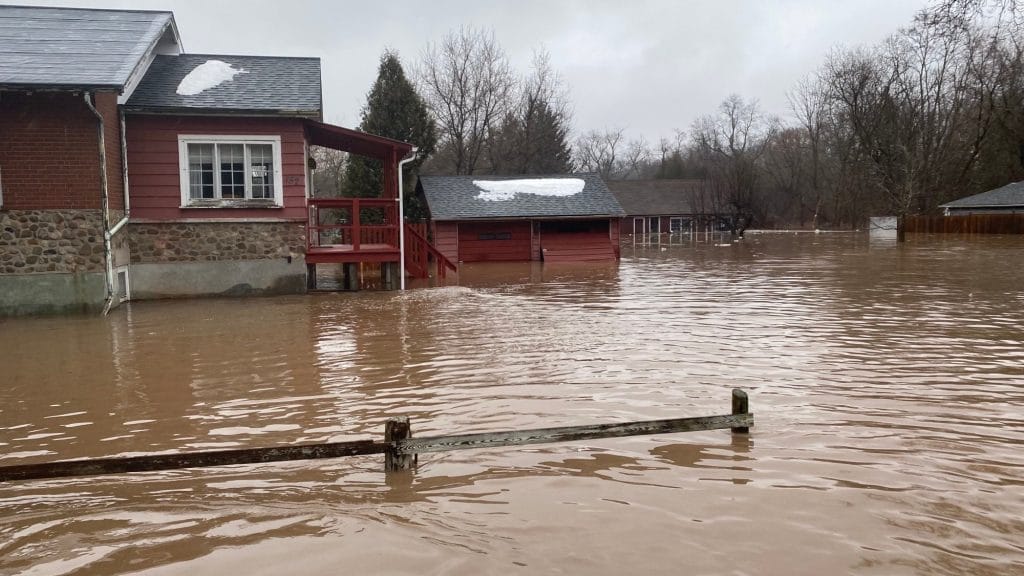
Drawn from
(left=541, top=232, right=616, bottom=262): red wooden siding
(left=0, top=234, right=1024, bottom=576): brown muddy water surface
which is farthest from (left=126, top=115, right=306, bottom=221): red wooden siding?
(left=541, top=232, right=616, bottom=262): red wooden siding

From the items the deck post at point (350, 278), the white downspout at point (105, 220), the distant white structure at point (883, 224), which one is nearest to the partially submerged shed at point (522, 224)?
the deck post at point (350, 278)

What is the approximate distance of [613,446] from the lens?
5398 millimetres

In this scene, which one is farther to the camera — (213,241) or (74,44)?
(213,241)

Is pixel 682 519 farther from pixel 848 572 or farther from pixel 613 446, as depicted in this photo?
pixel 613 446

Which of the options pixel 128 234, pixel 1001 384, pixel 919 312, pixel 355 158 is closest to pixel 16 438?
pixel 1001 384

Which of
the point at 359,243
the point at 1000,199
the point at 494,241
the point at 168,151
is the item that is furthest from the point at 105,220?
the point at 1000,199

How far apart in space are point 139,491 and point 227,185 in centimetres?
1190

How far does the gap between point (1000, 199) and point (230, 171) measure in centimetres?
4115

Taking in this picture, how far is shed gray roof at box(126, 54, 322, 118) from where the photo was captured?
584 inches

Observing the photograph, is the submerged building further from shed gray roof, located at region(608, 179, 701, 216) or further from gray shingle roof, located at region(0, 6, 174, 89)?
shed gray roof, located at region(608, 179, 701, 216)

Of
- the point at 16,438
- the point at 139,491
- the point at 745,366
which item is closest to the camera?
the point at 139,491

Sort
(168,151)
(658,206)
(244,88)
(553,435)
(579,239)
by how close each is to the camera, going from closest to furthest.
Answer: (553,435) < (168,151) < (244,88) < (579,239) < (658,206)

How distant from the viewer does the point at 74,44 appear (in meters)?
14.1

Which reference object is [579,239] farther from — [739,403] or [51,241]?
[739,403]
